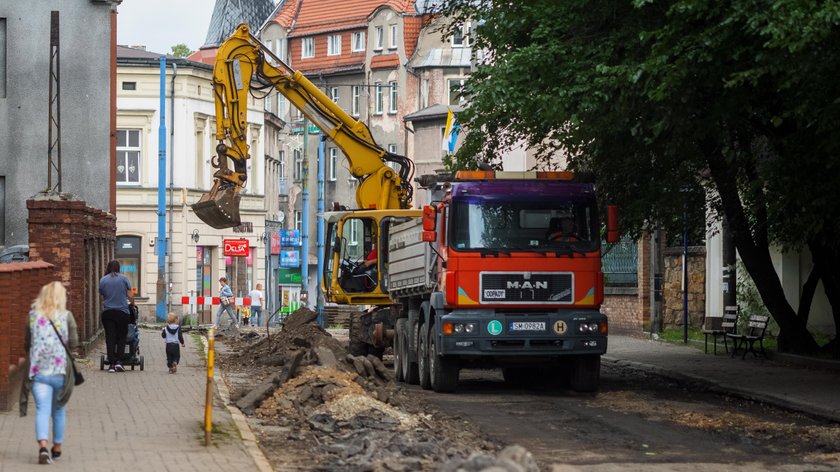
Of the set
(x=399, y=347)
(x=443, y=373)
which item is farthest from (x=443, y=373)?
(x=399, y=347)

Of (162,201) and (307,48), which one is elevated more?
(307,48)

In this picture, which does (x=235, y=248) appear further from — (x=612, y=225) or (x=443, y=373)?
(x=612, y=225)

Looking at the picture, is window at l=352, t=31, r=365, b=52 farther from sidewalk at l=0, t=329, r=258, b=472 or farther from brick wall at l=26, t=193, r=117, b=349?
sidewalk at l=0, t=329, r=258, b=472

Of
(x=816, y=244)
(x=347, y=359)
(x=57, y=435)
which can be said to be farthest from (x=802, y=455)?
(x=816, y=244)

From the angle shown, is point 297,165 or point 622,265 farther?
point 297,165

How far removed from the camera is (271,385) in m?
19.0

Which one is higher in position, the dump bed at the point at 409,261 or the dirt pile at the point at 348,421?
the dump bed at the point at 409,261

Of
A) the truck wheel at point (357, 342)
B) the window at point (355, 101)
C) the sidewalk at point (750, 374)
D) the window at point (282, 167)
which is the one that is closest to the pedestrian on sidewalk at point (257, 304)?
the sidewalk at point (750, 374)

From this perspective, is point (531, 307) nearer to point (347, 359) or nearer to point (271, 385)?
point (347, 359)

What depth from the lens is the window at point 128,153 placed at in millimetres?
61344

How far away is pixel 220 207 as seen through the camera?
2688 centimetres

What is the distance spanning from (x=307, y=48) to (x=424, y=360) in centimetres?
8620

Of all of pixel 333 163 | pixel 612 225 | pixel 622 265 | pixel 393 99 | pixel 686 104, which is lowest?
pixel 622 265

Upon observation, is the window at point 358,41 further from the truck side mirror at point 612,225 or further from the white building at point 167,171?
the truck side mirror at point 612,225
